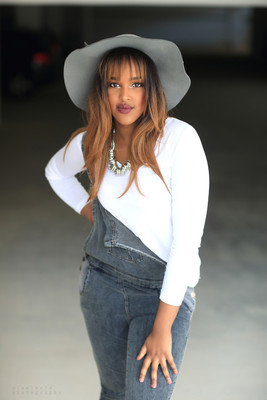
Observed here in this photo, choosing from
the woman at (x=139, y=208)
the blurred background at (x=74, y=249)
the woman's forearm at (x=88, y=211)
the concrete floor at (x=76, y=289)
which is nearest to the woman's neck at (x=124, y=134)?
the woman at (x=139, y=208)

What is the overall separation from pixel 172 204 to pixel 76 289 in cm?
252

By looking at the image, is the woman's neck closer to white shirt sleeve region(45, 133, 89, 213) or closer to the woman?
the woman

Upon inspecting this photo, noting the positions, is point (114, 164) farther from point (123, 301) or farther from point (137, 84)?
point (123, 301)

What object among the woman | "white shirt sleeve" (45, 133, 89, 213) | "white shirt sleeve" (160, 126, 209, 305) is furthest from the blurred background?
"white shirt sleeve" (160, 126, 209, 305)

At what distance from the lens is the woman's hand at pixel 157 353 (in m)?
1.46

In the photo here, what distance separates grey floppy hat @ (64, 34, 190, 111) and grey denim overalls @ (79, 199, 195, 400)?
0.35 meters

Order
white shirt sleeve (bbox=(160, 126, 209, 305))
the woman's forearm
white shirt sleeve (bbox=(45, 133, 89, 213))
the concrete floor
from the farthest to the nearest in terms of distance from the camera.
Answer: the concrete floor < the woman's forearm < white shirt sleeve (bbox=(45, 133, 89, 213)) < white shirt sleeve (bbox=(160, 126, 209, 305))

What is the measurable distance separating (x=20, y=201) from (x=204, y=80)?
10415 mm

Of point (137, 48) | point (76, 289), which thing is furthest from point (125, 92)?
point (76, 289)

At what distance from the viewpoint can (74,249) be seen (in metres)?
4.52

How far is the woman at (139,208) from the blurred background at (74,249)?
1.22 m

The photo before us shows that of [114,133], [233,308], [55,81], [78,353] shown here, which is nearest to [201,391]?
[78,353]

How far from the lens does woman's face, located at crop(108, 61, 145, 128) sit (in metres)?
1.50

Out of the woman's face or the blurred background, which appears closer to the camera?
the woman's face
